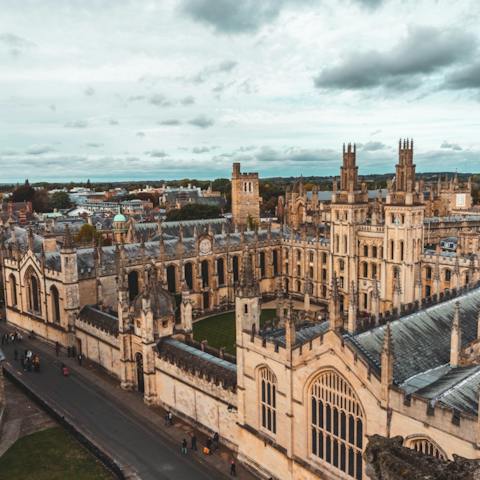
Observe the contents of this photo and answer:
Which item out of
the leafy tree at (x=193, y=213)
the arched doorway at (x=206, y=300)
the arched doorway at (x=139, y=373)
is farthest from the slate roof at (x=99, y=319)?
the leafy tree at (x=193, y=213)

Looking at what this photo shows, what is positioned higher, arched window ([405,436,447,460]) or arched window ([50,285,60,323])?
arched window ([405,436,447,460])

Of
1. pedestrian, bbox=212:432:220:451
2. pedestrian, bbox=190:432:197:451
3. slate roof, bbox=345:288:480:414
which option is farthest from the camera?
pedestrian, bbox=212:432:220:451

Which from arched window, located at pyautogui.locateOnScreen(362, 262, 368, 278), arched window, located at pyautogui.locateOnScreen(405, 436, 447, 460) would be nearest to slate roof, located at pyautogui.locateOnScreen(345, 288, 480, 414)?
arched window, located at pyautogui.locateOnScreen(405, 436, 447, 460)

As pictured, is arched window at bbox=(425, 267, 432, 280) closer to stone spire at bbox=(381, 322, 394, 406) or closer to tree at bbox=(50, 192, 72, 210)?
stone spire at bbox=(381, 322, 394, 406)

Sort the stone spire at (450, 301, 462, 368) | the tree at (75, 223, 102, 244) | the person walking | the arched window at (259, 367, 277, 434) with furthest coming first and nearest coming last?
the tree at (75, 223, 102, 244) < the person walking < the arched window at (259, 367, 277, 434) < the stone spire at (450, 301, 462, 368)

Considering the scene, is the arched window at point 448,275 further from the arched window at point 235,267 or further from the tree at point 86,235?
the tree at point 86,235

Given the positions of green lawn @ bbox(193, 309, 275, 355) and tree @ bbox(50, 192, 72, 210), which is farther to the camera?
tree @ bbox(50, 192, 72, 210)

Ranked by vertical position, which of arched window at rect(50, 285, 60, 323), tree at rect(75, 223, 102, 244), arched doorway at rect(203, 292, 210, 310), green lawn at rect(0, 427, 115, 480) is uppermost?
tree at rect(75, 223, 102, 244)
